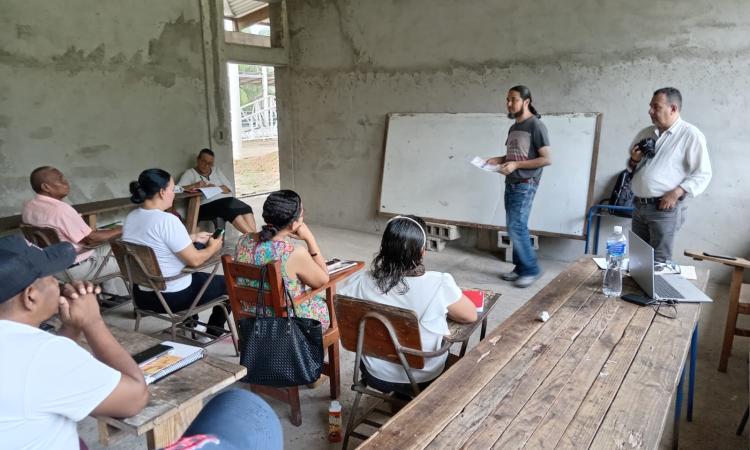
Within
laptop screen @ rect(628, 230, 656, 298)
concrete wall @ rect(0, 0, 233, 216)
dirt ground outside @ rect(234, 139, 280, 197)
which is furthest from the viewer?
dirt ground outside @ rect(234, 139, 280, 197)

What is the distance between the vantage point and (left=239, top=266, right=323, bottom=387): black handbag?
224 centimetres

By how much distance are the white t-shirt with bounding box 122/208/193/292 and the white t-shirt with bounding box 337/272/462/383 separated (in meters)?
1.33

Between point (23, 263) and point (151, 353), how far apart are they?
65 centimetres

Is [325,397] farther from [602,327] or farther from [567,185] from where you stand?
[567,185]

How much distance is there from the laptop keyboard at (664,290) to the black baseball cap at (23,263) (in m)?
2.22

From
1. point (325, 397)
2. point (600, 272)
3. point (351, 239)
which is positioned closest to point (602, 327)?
point (600, 272)

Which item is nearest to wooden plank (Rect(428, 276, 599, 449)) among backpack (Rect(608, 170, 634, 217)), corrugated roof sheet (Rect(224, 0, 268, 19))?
backpack (Rect(608, 170, 634, 217))

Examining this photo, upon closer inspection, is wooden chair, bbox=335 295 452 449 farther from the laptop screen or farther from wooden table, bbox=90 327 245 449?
the laptop screen

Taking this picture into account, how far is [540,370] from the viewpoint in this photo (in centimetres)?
170

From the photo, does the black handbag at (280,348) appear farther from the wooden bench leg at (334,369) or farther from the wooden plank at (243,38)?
the wooden plank at (243,38)

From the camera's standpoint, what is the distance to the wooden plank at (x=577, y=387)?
54.0 inches

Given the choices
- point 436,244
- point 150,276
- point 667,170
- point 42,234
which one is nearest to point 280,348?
point 150,276

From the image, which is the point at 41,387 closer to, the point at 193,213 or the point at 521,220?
the point at 521,220

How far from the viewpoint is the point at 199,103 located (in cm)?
614
